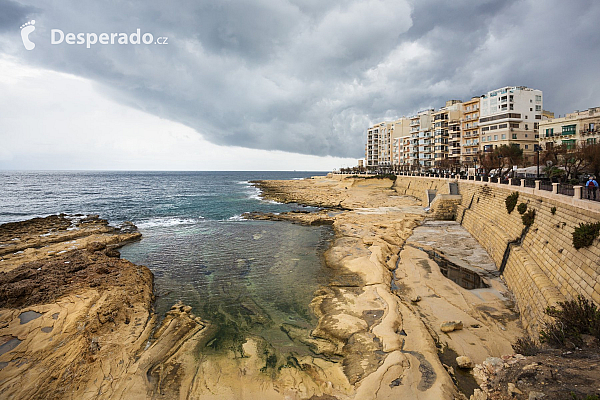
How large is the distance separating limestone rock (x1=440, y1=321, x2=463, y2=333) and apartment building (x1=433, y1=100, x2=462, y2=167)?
66713mm

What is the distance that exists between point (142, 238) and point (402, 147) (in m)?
90.6

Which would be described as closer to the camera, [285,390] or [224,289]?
[285,390]

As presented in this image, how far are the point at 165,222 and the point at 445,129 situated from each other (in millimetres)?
68887

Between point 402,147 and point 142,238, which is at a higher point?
point 402,147

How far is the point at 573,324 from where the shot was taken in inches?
365

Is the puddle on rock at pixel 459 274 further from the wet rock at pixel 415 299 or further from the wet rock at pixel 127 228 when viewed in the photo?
the wet rock at pixel 127 228

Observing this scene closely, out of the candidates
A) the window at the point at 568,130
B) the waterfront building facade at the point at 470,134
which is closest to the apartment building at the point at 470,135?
the waterfront building facade at the point at 470,134

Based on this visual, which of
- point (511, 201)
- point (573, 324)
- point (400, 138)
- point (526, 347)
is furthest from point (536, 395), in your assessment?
point (400, 138)

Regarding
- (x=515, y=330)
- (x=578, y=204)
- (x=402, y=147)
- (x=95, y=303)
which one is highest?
(x=402, y=147)

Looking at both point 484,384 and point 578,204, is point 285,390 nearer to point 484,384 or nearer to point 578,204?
point 484,384

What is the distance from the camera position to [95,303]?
13.8 metres

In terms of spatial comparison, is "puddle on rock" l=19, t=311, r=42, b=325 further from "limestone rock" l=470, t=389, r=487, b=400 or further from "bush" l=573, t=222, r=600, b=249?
"bush" l=573, t=222, r=600, b=249

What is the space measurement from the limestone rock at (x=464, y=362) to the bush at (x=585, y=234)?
245 inches

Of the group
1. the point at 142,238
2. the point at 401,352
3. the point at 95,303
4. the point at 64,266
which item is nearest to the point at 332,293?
the point at 401,352
